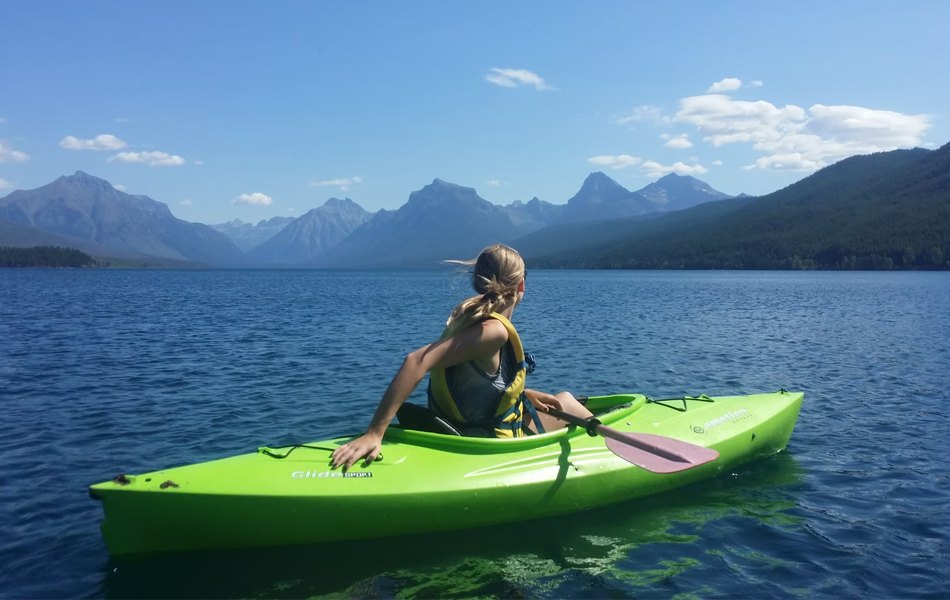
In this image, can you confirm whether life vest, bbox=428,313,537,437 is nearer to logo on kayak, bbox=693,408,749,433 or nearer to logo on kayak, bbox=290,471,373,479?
logo on kayak, bbox=290,471,373,479

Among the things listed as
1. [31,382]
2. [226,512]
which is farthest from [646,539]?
[31,382]

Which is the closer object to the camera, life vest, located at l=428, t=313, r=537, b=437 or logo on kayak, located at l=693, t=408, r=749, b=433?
life vest, located at l=428, t=313, r=537, b=437

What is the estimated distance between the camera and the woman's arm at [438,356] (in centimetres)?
553

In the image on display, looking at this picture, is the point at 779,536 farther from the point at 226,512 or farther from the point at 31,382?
the point at 31,382

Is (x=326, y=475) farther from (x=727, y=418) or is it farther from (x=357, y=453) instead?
(x=727, y=418)

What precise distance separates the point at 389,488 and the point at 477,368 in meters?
1.44

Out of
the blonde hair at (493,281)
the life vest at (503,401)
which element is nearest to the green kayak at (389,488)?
the life vest at (503,401)

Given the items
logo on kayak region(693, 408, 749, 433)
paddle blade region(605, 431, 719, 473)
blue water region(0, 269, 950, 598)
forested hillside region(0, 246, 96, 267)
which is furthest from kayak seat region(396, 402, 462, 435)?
forested hillside region(0, 246, 96, 267)

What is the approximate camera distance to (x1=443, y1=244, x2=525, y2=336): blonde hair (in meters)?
5.78

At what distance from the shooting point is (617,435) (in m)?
6.77

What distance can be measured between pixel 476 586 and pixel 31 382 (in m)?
14.0

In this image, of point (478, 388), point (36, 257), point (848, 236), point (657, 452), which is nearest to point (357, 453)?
point (478, 388)

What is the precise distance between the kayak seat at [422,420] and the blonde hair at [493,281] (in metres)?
1.23

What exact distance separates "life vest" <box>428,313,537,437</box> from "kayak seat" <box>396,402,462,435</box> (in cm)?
9
